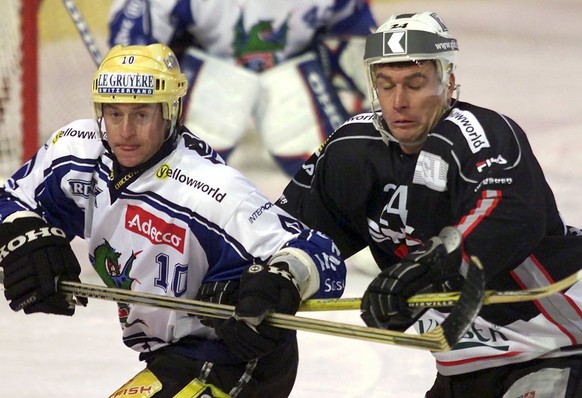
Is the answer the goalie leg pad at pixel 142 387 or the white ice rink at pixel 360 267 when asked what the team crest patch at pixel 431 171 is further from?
the white ice rink at pixel 360 267

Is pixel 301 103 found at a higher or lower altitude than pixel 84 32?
lower

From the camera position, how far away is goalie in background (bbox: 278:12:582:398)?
289cm

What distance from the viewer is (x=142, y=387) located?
10.2 ft

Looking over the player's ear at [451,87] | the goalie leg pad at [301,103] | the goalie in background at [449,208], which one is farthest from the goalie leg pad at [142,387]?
the goalie leg pad at [301,103]

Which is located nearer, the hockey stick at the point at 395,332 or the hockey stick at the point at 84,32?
the hockey stick at the point at 395,332

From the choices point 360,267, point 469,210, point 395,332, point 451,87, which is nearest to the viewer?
point 395,332

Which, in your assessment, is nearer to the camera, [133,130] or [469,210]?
[469,210]

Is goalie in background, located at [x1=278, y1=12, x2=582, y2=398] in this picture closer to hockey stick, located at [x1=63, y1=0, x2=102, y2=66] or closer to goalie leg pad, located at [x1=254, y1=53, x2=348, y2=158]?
goalie leg pad, located at [x1=254, y1=53, x2=348, y2=158]

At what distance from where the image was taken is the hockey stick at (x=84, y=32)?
6.32 meters

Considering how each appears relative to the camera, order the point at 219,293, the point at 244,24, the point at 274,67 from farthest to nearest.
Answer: the point at 274,67 < the point at 244,24 < the point at 219,293

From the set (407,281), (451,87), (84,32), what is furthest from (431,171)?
(84,32)

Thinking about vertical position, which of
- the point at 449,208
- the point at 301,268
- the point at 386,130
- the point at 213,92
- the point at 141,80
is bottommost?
the point at 301,268

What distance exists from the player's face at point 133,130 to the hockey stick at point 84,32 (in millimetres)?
3246

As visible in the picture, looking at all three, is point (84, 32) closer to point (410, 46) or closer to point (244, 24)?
point (244, 24)
